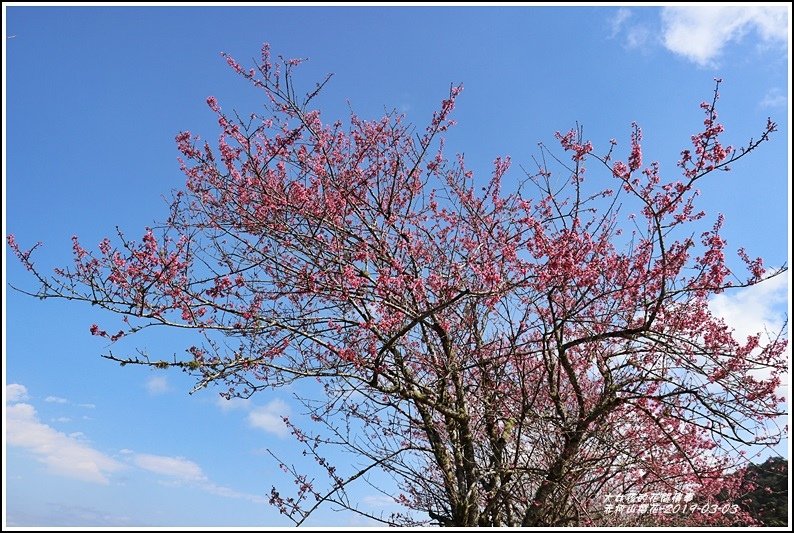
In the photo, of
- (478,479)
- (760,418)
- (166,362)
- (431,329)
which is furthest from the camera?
(431,329)

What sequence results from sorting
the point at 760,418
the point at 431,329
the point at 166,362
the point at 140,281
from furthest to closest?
the point at 431,329 < the point at 760,418 < the point at 140,281 < the point at 166,362

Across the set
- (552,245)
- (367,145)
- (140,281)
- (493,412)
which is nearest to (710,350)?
(552,245)

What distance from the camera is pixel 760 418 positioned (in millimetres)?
5004

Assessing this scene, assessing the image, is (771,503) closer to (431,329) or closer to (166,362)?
(431,329)

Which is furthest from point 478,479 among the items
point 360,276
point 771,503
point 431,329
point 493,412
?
point 771,503

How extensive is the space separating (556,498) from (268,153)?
4.32m

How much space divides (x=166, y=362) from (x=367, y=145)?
3.08 m

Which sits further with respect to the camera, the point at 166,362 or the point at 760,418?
the point at 760,418

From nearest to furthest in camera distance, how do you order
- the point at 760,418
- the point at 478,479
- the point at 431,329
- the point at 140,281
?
1. the point at 140,281
2. the point at 760,418
3. the point at 478,479
4. the point at 431,329

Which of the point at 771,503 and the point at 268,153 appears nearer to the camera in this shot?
the point at 268,153

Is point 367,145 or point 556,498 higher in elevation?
point 367,145

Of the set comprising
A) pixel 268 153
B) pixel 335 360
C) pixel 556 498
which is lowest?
pixel 556 498

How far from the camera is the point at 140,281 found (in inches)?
181

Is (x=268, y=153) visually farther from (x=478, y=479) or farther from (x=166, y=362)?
(x=478, y=479)
